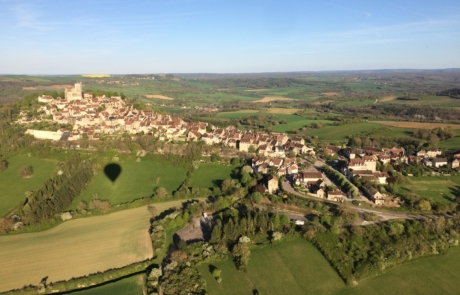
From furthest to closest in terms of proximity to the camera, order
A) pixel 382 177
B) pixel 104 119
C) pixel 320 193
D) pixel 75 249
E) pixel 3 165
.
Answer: pixel 104 119 → pixel 3 165 → pixel 382 177 → pixel 320 193 → pixel 75 249

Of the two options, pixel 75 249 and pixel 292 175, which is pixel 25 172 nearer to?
pixel 75 249

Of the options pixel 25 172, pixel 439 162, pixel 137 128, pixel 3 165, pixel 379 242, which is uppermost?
pixel 137 128

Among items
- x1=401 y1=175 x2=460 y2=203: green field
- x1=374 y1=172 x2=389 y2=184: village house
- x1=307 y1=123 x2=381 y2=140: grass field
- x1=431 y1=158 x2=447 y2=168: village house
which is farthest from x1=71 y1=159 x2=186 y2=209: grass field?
x1=307 y1=123 x2=381 y2=140: grass field

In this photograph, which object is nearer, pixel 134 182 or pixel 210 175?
pixel 134 182

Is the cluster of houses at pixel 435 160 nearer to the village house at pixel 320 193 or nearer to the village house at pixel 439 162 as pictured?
Answer: the village house at pixel 439 162

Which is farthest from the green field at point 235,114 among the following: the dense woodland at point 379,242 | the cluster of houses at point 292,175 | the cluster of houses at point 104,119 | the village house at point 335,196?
the dense woodland at point 379,242

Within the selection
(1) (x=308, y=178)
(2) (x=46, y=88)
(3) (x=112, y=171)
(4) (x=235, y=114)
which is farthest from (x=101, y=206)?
(2) (x=46, y=88)

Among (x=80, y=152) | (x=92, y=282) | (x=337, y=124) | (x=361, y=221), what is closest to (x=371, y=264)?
(x=361, y=221)
